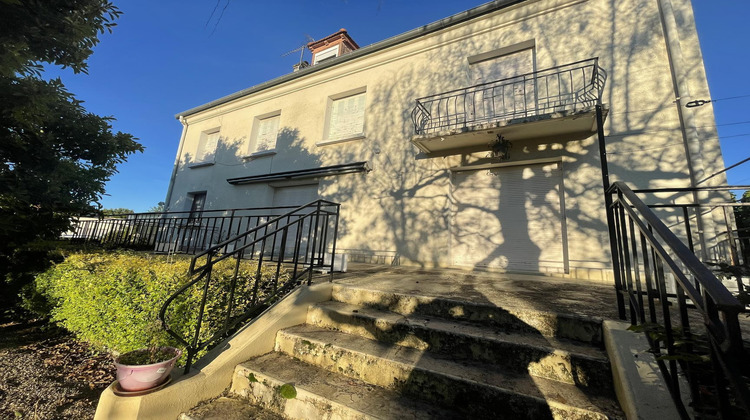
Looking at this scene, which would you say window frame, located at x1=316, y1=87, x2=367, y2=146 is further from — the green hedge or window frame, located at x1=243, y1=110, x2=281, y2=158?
the green hedge

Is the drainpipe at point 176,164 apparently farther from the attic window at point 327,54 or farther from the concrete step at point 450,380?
the concrete step at point 450,380

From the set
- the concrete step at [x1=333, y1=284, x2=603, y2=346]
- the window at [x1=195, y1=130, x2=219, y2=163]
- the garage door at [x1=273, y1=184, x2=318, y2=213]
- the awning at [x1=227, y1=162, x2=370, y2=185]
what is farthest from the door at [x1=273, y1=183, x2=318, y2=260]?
the concrete step at [x1=333, y1=284, x2=603, y2=346]

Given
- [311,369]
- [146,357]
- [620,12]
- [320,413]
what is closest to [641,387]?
[320,413]

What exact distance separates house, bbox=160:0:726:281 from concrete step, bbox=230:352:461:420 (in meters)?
4.15

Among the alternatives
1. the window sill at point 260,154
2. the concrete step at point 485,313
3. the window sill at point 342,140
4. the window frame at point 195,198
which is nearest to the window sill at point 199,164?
the window frame at point 195,198

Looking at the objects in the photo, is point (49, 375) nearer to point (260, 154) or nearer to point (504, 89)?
point (260, 154)

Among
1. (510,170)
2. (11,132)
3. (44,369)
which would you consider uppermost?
(510,170)

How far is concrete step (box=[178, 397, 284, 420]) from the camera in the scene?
5.65 feet

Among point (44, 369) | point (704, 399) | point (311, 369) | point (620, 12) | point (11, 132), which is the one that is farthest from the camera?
point (620, 12)

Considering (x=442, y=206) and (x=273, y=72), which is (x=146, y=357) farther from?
(x=273, y=72)

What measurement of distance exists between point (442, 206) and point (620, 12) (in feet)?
16.4

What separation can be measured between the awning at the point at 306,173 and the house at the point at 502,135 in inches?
2.2

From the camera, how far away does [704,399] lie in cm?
115

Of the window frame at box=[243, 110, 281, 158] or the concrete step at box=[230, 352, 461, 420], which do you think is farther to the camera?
the window frame at box=[243, 110, 281, 158]
